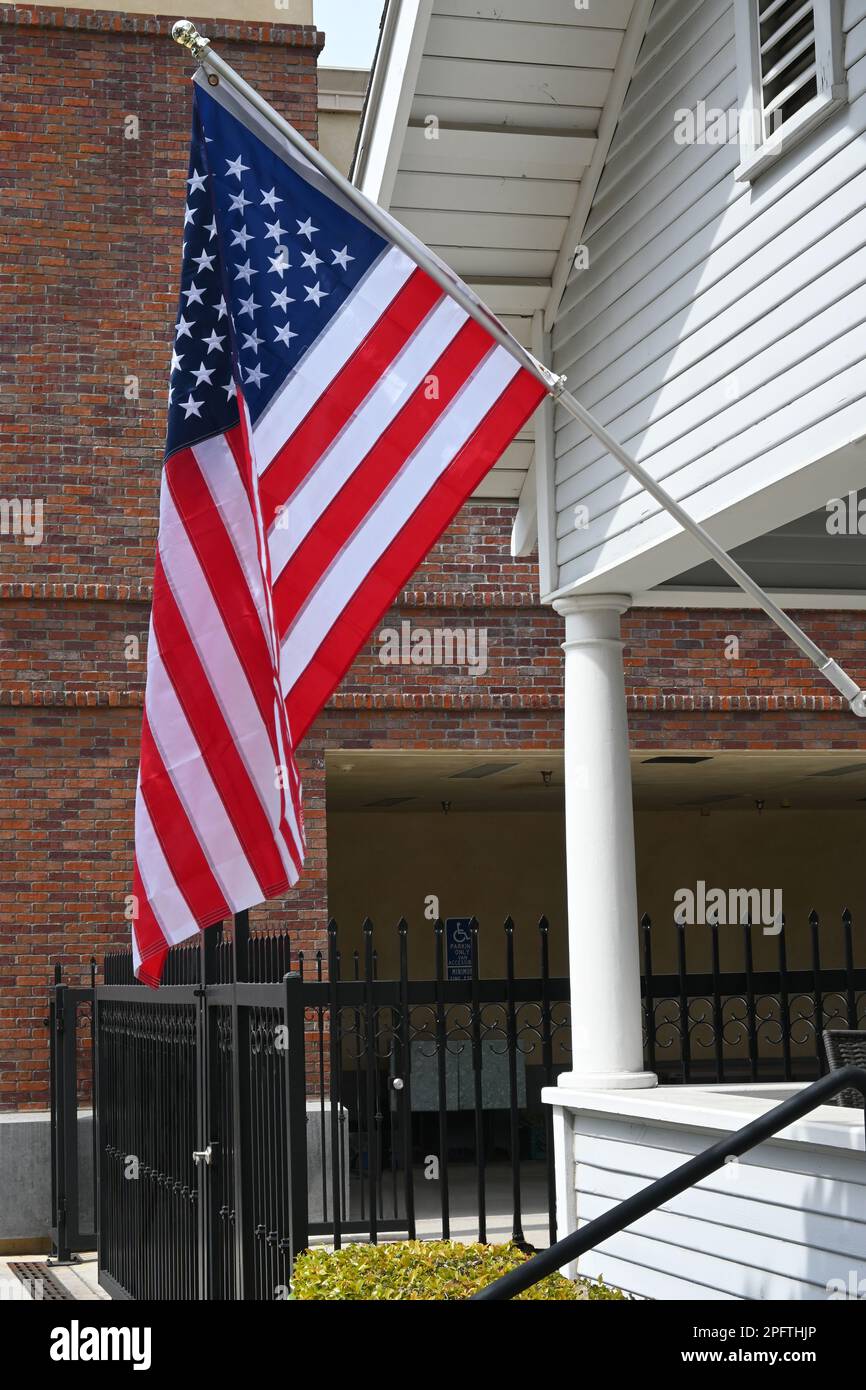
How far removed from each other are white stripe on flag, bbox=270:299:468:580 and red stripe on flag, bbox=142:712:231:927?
2.57 feet

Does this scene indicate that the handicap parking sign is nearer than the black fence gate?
No

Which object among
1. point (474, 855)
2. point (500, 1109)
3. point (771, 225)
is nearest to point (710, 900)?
point (474, 855)

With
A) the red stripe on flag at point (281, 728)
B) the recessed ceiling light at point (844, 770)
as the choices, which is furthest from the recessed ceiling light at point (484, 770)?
the red stripe on flag at point (281, 728)

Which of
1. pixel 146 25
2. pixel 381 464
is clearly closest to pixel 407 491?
pixel 381 464

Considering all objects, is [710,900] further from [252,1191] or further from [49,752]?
[252,1191]

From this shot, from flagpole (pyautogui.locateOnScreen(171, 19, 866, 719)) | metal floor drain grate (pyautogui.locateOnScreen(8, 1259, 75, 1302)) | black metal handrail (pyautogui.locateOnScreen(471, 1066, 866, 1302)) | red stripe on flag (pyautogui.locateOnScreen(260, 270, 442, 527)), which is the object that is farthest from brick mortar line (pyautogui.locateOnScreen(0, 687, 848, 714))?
black metal handrail (pyautogui.locateOnScreen(471, 1066, 866, 1302))

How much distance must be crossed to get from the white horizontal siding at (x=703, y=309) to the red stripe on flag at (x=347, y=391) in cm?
121

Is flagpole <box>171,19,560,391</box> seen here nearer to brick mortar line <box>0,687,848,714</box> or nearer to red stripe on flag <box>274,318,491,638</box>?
red stripe on flag <box>274,318,491,638</box>

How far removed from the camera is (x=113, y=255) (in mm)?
13602

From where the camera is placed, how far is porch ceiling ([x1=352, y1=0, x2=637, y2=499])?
6527 mm

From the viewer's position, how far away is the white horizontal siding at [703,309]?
516 cm

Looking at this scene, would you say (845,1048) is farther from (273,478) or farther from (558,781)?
(558,781)

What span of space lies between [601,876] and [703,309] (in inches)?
95.5

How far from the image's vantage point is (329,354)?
532 centimetres
